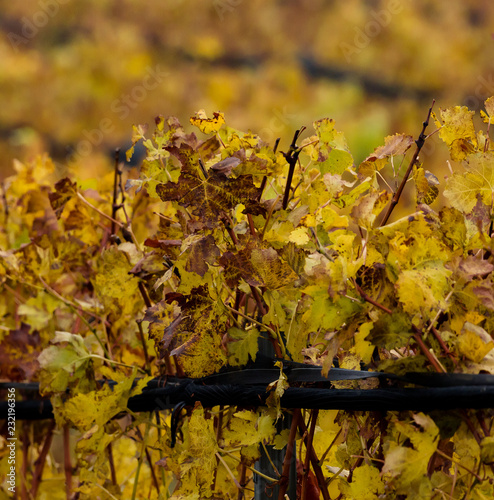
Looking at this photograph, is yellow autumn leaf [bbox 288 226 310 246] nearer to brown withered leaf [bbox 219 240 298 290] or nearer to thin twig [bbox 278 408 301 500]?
brown withered leaf [bbox 219 240 298 290]

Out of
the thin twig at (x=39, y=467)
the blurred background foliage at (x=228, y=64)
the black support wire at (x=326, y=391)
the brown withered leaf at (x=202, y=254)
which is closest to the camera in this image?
the black support wire at (x=326, y=391)

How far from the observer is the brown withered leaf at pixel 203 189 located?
79 cm

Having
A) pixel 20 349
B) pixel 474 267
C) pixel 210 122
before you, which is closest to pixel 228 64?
pixel 20 349

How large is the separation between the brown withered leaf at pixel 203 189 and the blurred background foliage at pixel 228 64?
476cm

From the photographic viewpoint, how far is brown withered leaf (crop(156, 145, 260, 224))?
2.59ft

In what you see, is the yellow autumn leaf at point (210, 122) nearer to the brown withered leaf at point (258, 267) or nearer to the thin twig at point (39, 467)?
the brown withered leaf at point (258, 267)

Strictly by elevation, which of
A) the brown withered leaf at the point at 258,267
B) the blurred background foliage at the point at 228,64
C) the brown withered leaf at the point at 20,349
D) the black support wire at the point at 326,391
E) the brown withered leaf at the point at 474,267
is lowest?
the black support wire at the point at 326,391

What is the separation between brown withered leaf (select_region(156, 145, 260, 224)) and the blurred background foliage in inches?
187

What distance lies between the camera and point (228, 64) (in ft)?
21.2

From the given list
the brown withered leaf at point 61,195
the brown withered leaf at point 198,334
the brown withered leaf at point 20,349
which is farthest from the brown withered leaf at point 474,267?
the brown withered leaf at point 20,349

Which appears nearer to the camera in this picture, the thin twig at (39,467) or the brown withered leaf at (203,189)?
the brown withered leaf at (203,189)

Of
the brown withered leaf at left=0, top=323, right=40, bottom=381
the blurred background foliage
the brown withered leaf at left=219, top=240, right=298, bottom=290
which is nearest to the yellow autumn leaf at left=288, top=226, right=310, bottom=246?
the brown withered leaf at left=219, top=240, right=298, bottom=290

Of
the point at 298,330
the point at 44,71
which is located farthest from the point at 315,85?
the point at 298,330

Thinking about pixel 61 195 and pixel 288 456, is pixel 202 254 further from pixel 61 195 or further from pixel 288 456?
pixel 61 195
